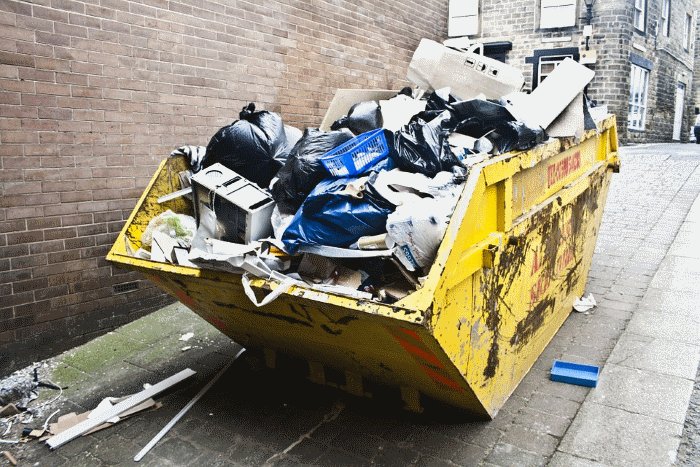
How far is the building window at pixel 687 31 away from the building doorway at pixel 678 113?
136 cm

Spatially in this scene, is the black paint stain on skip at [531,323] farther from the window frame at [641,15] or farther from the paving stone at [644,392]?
the window frame at [641,15]

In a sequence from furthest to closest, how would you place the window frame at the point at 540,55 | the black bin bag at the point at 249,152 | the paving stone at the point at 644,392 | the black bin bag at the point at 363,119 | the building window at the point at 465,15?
1. the building window at the point at 465,15
2. the window frame at the point at 540,55
3. the black bin bag at the point at 363,119
4. the black bin bag at the point at 249,152
5. the paving stone at the point at 644,392

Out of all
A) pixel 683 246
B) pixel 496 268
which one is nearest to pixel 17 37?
pixel 496 268

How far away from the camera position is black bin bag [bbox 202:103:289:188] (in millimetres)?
3162

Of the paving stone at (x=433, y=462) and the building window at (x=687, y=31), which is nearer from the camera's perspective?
the paving stone at (x=433, y=462)

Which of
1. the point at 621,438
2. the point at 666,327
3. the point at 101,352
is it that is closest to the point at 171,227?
the point at 101,352

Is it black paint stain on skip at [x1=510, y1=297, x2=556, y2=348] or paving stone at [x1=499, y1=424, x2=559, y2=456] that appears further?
black paint stain on skip at [x1=510, y1=297, x2=556, y2=348]

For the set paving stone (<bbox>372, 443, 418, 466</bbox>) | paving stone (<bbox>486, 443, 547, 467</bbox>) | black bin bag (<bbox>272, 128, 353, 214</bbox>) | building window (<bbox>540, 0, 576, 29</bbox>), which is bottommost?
paving stone (<bbox>372, 443, 418, 466</bbox>)

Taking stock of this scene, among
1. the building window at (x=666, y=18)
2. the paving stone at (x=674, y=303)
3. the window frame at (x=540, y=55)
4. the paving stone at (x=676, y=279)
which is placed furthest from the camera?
the building window at (x=666, y=18)

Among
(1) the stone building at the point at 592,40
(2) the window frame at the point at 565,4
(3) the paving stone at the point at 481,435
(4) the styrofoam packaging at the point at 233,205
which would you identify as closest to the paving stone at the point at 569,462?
(3) the paving stone at the point at 481,435

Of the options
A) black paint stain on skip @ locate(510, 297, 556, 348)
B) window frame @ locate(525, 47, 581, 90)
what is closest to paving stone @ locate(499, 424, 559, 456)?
black paint stain on skip @ locate(510, 297, 556, 348)

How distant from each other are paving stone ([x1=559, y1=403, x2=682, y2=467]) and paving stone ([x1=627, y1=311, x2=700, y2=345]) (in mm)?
1152

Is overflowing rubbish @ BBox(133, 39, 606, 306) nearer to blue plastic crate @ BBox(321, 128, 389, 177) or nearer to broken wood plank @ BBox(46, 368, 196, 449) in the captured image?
blue plastic crate @ BBox(321, 128, 389, 177)

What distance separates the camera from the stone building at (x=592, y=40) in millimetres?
13031
